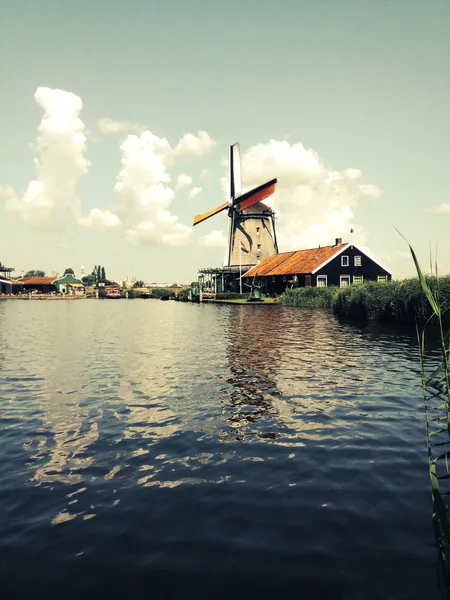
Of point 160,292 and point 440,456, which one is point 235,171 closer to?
point 160,292

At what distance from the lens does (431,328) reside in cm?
2780

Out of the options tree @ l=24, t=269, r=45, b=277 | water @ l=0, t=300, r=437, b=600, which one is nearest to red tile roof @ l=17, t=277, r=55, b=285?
tree @ l=24, t=269, r=45, b=277

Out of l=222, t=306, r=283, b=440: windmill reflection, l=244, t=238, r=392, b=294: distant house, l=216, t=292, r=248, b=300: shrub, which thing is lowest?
l=222, t=306, r=283, b=440: windmill reflection

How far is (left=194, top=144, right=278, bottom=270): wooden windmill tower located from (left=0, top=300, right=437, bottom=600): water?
57.6 metres

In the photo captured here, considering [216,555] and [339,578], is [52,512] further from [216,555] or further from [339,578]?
[339,578]

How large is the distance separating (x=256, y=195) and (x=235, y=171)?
6875 mm

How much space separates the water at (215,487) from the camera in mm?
4062

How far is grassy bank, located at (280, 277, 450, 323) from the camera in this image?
27048 millimetres

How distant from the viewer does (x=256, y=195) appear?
6844 centimetres

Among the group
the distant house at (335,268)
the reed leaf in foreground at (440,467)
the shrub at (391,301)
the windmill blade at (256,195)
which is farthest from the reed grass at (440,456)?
the windmill blade at (256,195)

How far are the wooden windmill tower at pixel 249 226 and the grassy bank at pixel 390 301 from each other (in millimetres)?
33129

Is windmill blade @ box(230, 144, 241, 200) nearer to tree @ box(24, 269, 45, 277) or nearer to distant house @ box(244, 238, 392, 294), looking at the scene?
distant house @ box(244, 238, 392, 294)

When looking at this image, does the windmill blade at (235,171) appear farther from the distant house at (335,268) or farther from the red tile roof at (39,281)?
the red tile roof at (39,281)

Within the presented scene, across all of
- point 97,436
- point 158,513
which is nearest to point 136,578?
point 158,513
